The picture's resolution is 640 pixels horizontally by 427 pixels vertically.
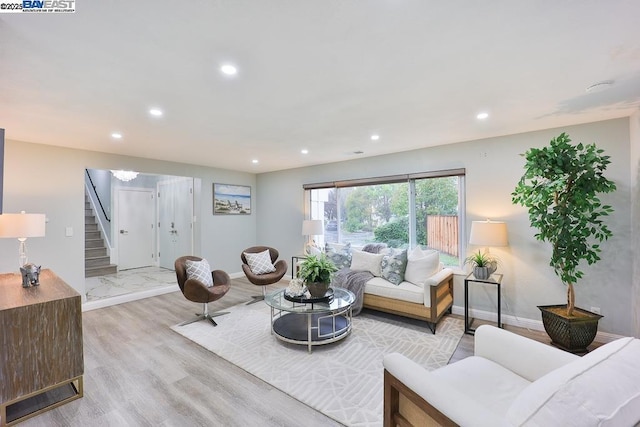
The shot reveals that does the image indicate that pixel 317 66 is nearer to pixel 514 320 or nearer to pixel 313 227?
pixel 313 227

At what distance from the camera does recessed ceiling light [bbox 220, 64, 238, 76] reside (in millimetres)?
1965

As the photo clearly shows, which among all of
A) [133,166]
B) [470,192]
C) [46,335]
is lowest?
[46,335]

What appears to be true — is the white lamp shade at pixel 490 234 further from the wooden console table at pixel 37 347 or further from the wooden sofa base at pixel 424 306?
the wooden console table at pixel 37 347

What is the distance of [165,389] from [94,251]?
236 inches

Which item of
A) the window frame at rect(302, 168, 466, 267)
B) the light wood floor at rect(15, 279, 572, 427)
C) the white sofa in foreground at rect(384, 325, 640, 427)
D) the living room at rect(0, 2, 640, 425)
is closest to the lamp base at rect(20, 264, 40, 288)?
the light wood floor at rect(15, 279, 572, 427)

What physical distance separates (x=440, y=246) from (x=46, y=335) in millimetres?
4541

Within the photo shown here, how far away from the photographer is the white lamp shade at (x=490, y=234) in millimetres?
3375

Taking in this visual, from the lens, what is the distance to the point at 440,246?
4.27 metres

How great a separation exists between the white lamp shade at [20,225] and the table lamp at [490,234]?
505cm

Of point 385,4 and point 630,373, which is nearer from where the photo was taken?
point 630,373

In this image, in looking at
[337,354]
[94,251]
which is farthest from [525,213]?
[94,251]

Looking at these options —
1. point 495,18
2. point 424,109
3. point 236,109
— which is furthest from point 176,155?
point 495,18

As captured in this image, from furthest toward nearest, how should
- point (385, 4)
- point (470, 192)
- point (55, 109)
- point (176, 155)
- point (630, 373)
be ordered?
point (176, 155)
point (470, 192)
point (55, 109)
point (385, 4)
point (630, 373)

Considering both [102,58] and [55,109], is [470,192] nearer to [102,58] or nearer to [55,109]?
[102,58]
